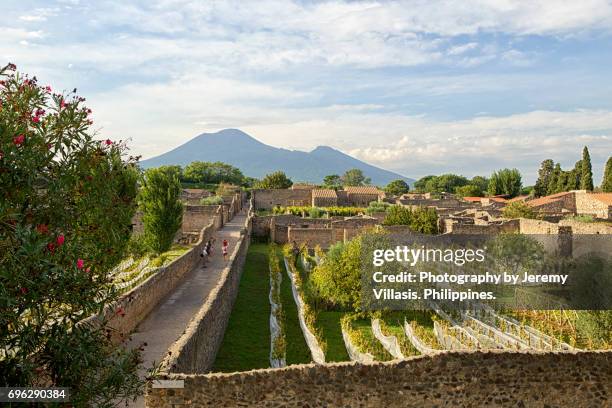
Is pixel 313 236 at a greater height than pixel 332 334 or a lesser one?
greater

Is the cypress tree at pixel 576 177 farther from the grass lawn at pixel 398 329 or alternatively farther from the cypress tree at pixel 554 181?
the grass lawn at pixel 398 329

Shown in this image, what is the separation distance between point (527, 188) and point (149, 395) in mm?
129220

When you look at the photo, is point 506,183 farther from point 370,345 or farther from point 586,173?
point 370,345

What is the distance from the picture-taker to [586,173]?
3113 inches

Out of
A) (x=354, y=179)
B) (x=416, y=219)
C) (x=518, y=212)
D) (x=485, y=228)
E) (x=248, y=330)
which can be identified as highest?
(x=354, y=179)

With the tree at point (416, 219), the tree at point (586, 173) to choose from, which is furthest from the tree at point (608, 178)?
the tree at point (416, 219)

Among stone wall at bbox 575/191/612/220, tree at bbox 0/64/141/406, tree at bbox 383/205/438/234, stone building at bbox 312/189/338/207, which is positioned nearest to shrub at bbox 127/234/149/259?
tree at bbox 383/205/438/234

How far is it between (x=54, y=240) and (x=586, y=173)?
8468 cm

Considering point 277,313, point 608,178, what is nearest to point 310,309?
point 277,313

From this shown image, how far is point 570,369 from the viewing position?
946 cm

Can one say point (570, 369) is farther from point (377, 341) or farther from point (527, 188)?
point (527, 188)

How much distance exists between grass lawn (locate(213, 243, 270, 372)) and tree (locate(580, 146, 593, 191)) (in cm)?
6468

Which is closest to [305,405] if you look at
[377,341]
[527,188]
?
[377,341]

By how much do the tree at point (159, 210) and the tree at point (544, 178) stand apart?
262 ft
